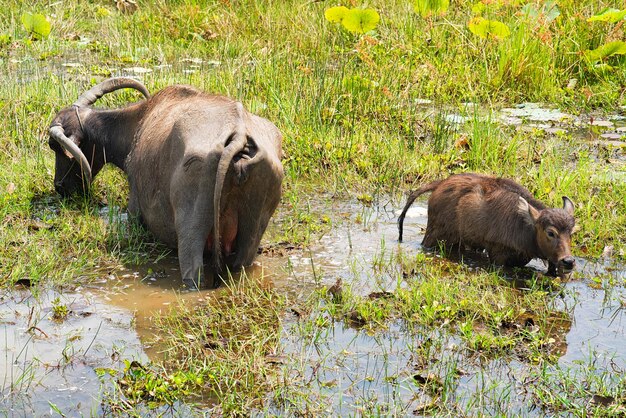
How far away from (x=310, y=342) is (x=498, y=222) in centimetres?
194

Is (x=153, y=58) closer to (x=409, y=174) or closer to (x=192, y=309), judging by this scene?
(x=409, y=174)

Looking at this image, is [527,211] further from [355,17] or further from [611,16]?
[611,16]

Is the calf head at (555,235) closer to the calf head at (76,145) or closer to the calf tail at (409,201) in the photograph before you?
the calf tail at (409,201)

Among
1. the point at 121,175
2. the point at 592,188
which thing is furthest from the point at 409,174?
the point at 121,175

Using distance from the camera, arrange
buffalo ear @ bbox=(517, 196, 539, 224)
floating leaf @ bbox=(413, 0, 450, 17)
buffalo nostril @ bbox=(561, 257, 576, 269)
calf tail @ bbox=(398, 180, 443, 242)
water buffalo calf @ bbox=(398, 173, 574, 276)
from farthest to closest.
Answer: floating leaf @ bbox=(413, 0, 450, 17)
calf tail @ bbox=(398, 180, 443, 242)
buffalo ear @ bbox=(517, 196, 539, 224)
water buffalo calf @ bbox=(398, 173, 574, 276)
buffalo nostril @ bbox=(561, 257, 576, 269)

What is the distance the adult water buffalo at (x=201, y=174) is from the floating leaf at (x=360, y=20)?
3.36 metres

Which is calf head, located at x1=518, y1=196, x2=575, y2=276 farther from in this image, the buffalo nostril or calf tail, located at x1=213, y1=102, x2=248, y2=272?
calf tail, located at x1=213, y1=102, x2=248, y2=272

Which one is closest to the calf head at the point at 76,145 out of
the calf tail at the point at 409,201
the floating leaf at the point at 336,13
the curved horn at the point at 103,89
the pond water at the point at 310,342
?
the curved horn at the point at 103,89

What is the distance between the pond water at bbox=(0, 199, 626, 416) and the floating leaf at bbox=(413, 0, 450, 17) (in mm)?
4671

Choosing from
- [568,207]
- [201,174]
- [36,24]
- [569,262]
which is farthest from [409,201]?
[36,24]

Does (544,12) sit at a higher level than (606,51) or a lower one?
higher

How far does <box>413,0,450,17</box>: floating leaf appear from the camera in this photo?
1070 centimetres

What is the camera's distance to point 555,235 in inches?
245

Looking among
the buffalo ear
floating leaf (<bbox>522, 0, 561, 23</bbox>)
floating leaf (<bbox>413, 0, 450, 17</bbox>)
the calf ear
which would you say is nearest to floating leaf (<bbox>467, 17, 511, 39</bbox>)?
floating leaf (<bbox>522, 0, 561, 23</bbox>)
